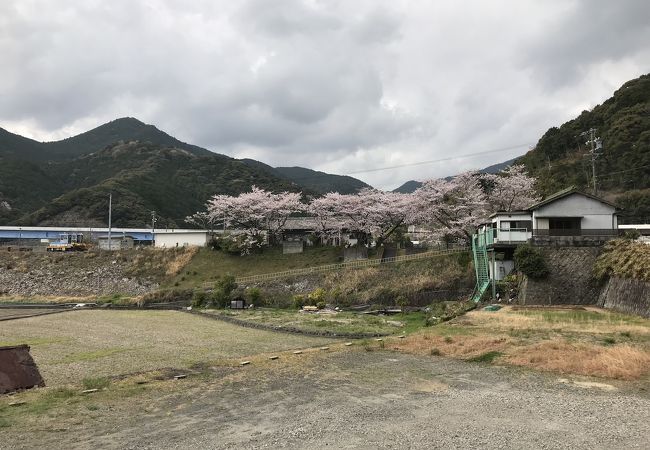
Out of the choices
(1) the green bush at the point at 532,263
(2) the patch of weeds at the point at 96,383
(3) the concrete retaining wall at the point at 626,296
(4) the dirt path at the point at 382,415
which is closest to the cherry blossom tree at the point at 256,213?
(1) the green bush at the point at 532,263

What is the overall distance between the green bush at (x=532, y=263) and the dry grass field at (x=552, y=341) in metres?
4.72

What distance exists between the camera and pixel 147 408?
8781mm

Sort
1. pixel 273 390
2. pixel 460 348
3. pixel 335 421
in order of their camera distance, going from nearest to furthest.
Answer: pixel 335 421 → pixel 273 390 → pixel 460 348

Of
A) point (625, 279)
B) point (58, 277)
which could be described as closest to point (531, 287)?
point (625, 279)

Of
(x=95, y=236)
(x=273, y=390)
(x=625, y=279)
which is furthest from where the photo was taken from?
(x=95, y=236)

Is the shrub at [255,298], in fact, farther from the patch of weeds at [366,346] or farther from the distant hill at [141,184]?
the distant hill at [141,184]

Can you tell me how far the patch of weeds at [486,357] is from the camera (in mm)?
12641

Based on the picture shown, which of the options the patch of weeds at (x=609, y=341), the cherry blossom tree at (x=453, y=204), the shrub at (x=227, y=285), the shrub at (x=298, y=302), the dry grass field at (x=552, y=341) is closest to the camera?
the dry grass field at (x=552, y=341)

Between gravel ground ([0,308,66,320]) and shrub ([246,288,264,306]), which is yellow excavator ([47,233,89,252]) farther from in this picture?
shrub ([246,288,264,306])

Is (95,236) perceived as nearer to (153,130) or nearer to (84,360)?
(84,360)

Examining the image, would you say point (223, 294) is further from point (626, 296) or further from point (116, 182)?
point (116, 182)

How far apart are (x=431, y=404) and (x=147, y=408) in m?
5.42

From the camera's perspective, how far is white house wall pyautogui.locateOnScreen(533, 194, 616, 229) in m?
27.0

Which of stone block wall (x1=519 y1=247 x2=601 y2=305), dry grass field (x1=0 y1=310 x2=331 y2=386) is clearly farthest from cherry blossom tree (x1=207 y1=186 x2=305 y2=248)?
stone block wall (x1=519 y1=247 x2=601 y2=305)
